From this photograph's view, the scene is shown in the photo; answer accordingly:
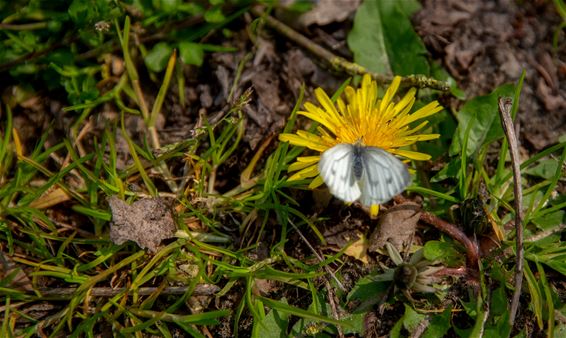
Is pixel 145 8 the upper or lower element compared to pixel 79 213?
upper

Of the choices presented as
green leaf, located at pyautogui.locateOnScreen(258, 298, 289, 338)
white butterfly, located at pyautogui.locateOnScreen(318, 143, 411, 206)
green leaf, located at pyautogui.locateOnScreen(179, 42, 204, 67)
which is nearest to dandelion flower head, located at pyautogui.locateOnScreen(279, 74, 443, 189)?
white butterfly, located at pyautogui.locateOnScreen(318, 143, 411, 206)

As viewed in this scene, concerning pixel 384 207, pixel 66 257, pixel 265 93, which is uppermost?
pixel 265 93

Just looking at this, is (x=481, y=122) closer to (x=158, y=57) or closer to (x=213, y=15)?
(x=213, y=15)

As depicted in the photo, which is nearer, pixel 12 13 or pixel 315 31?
pixel 12 13

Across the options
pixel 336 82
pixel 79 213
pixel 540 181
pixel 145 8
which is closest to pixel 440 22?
pixel 336 82

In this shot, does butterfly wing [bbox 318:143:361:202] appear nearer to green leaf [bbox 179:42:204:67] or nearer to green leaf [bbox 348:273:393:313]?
green leaf [bbox 348:273:393:313]

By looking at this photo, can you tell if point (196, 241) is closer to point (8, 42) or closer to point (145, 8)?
point (145, 8)
